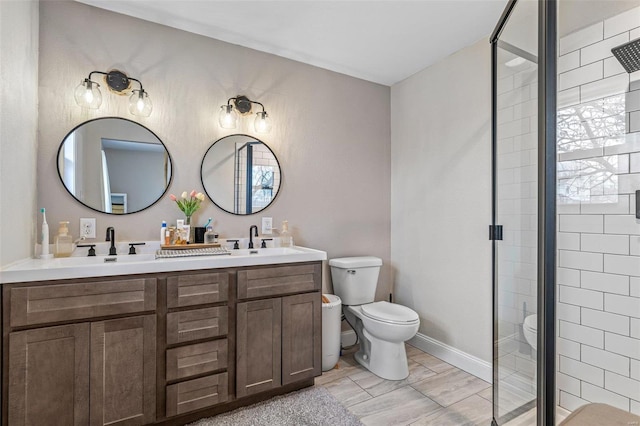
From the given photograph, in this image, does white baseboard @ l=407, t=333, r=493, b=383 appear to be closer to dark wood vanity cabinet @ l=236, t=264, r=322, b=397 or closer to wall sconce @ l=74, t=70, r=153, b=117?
dark wood vanity cabinet @ l=236, t=264, r=322, b=397

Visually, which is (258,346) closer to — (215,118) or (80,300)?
(80,300)

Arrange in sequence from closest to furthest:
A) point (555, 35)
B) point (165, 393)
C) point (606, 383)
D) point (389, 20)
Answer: point (555, 35), point (606, 383), point (165, 393), point (389, 20)

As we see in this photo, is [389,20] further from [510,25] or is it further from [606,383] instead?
[606,383]

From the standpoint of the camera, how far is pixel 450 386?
2.30m

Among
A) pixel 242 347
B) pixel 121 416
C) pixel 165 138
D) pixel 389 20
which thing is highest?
pixel 389 20

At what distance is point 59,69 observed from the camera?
201 centimetres

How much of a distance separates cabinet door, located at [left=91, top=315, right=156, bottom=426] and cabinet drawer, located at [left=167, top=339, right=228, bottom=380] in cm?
9

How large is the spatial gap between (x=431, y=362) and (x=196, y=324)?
1.84 metres

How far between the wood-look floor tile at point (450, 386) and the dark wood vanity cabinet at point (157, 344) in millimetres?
778

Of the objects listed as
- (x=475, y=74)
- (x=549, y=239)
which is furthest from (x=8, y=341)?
(x=475, y=74)

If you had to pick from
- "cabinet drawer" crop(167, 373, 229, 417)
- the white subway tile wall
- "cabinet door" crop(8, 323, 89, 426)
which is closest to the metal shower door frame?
the white subway tile wall

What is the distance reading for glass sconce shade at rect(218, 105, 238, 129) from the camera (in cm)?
251

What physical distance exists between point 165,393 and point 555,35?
230 centimetres

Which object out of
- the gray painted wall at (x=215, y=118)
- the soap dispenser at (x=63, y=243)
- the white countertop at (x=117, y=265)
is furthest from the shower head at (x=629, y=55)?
the soap dispenser at (x=63, y=243)
